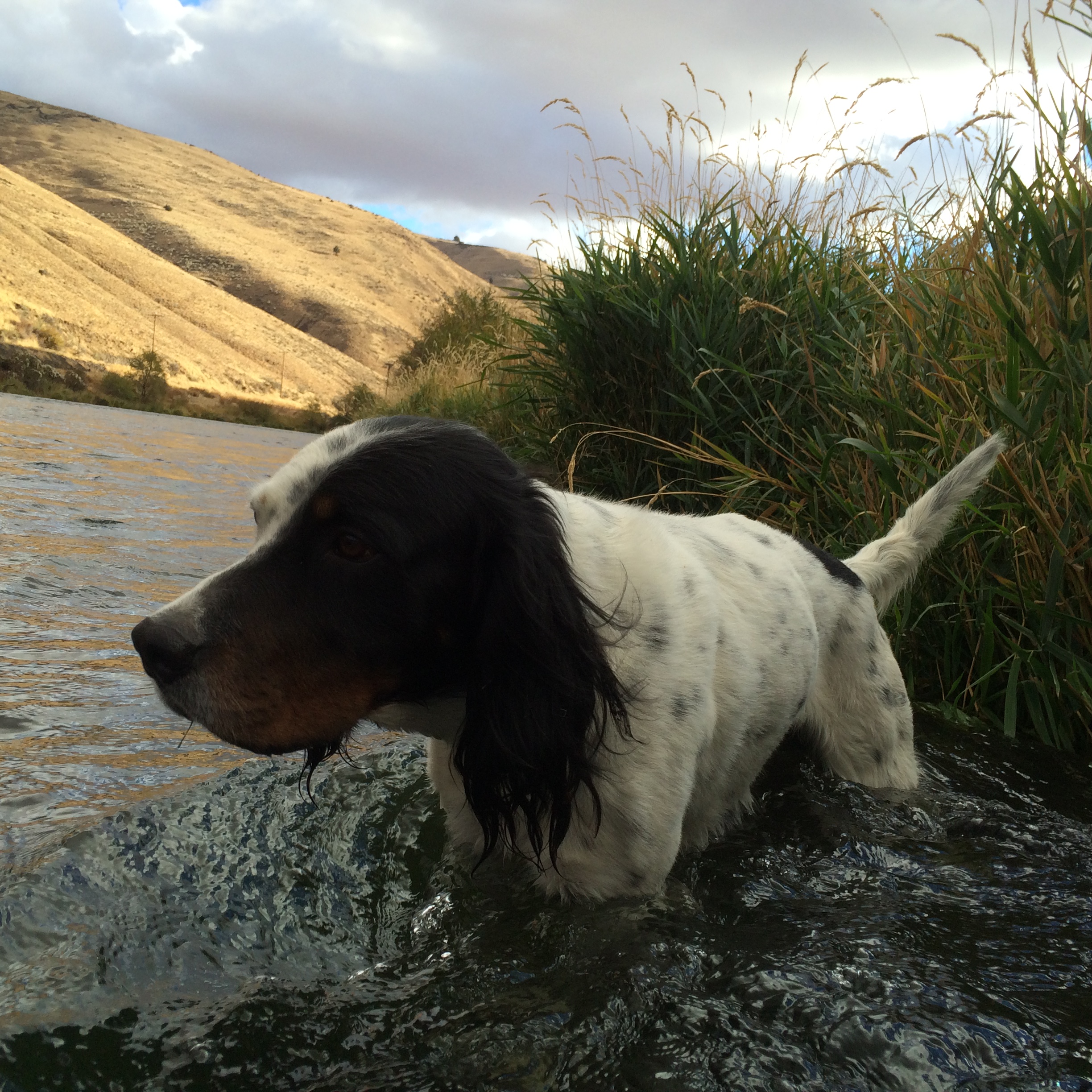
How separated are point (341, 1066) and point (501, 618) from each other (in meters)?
0.87

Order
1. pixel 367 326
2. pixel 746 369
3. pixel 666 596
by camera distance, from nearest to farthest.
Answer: pixel 666 596 → pixel 746 369 → pixel 367 326

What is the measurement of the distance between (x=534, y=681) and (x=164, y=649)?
74 centimetres

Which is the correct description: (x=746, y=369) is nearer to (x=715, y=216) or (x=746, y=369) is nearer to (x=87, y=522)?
(x=715, y=216)

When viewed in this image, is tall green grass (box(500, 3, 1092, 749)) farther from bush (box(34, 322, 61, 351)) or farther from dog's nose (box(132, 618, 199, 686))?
bush (box(34, 322, 61, 351))

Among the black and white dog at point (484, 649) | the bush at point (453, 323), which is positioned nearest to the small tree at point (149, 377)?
the bush at point (453, 323)

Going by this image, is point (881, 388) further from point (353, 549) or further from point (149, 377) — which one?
point (149, 377)

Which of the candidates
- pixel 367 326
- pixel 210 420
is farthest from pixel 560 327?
pixel 367 326

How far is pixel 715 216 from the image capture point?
585cm

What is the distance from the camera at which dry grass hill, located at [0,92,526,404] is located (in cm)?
5588

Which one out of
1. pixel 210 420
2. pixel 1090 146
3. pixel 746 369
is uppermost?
pixel 1090 146

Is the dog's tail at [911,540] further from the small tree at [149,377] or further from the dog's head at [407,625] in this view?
the small tree at [149,377]

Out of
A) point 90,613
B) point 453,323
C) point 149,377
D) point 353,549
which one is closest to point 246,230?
point 149,377

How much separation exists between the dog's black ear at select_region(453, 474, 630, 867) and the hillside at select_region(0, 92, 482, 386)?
83806mm

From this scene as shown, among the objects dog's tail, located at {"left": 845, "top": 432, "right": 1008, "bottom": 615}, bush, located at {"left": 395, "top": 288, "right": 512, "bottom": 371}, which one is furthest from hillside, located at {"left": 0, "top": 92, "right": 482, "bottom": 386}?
dog's tail, located at {"left": 845, "top": 432, "right": 1008, "bottom": 615}
